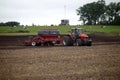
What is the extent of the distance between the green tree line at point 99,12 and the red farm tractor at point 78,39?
230 feet

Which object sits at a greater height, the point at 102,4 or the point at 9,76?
the point at 102,4

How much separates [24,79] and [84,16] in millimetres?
101944

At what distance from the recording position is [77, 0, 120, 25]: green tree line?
107 meters

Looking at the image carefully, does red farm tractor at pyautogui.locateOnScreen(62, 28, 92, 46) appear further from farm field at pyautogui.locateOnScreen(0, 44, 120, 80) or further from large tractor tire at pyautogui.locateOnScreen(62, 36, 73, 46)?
farm field at pyautogui.locateOnScreen(0, 44, 120, 80)

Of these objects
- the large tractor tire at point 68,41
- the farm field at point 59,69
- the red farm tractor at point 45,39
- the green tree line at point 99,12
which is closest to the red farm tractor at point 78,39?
the large tractor tire at point 68,41

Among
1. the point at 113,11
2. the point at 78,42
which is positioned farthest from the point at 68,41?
the point at 113,11

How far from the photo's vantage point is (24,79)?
Answer: 45.5ft

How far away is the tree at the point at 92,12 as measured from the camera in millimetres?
110387

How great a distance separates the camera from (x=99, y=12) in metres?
111

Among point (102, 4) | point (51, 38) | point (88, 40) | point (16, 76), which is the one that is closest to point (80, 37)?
point (88, 40)

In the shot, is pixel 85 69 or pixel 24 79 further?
pixel 85 69

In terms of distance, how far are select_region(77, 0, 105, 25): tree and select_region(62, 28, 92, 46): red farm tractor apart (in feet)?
248

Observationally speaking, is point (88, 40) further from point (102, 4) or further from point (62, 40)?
point (102, 4)

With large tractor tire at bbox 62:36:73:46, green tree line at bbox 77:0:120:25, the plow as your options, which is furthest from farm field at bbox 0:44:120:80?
green tree line at bbox 77:0:120:25
